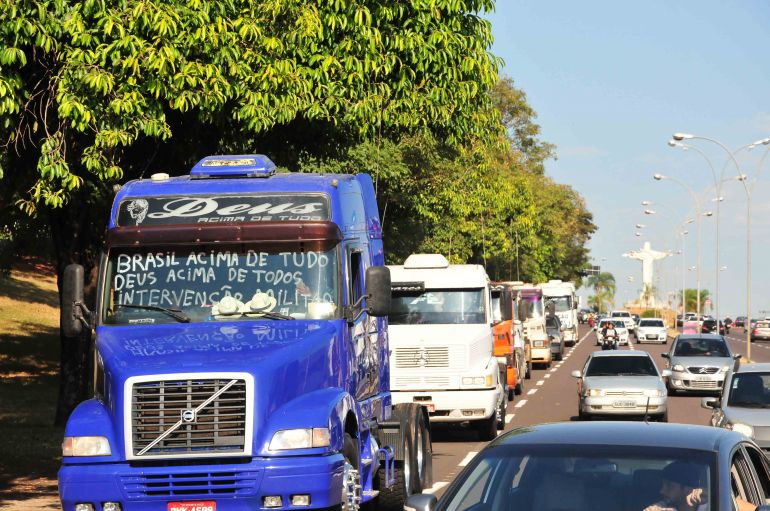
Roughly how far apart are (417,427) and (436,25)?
6675mm

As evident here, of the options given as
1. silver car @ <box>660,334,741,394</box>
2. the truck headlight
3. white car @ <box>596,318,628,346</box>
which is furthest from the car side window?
white car @ <box>596,318,628,346</box>

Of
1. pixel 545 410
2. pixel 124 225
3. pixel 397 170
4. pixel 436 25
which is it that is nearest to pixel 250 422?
pixel 124 225

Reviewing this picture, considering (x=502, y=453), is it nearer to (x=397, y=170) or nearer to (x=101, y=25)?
(x=101, y=25)

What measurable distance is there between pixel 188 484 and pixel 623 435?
4.57m

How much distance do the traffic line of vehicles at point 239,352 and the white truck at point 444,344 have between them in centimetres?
727

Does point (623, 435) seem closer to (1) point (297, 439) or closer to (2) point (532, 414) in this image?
(1) point (297, 439)

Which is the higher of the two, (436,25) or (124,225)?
(436,25)

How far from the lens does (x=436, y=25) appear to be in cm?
1897

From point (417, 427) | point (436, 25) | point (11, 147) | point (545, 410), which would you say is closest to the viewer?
point (417, 427)

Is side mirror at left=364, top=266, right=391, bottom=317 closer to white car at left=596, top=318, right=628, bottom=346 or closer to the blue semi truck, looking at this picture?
the blue semi truck

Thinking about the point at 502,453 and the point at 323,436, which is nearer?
the point at 502,453

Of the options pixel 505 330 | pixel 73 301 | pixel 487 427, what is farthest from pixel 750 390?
pixel 505 330

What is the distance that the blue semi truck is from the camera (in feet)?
33.2

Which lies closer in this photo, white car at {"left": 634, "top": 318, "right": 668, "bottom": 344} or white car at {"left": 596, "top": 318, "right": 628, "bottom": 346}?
white car at {"left": 596, "top": 318, "right": 628, "bottom": 346}
